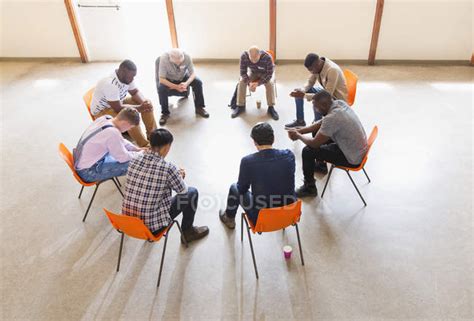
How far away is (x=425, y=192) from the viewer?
12.3ft

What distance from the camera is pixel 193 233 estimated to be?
3.31 metres

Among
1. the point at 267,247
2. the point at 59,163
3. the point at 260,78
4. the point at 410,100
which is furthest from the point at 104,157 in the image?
the point at 410,100

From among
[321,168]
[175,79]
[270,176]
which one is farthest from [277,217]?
[175,79]

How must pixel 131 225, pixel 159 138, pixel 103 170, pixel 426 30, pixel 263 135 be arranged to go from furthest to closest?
pixel 426 30 < pixel 103 170 < pixel 263 135 < pixel 159 138 < pixel 131 225

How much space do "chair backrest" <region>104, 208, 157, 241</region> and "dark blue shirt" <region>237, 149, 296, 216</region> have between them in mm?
824

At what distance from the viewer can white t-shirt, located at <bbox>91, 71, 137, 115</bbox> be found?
13.0ft

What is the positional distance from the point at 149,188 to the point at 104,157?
3.34ft

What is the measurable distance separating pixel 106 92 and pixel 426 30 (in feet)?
17.5

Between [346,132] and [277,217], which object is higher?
[346,132]

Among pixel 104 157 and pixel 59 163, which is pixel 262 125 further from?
pixel 59 163

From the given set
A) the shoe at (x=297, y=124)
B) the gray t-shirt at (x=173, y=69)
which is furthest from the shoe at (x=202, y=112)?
the shoe at (x=297, y=124)

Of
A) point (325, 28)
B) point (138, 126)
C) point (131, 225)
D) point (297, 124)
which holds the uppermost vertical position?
point (325, 28)

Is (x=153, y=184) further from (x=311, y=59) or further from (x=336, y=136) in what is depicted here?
(x=311, y=59)

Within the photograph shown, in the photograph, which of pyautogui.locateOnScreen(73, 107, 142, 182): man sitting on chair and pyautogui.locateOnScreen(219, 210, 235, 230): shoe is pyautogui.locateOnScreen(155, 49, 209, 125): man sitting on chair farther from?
pyautogui.locateOnScreen(219, 210, 235, 230): shoe
